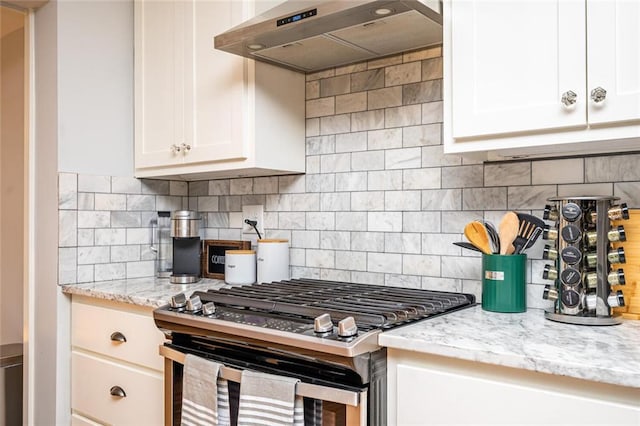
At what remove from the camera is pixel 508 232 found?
1.54m

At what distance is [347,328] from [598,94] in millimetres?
796

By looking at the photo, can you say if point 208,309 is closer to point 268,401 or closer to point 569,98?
point 268,401

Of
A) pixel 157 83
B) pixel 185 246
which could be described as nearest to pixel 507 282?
pixel 185 246

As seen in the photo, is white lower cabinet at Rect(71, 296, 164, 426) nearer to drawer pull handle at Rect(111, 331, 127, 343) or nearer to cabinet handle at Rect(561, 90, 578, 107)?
drawer pull handle at Rect(111, 331, 127, 343)

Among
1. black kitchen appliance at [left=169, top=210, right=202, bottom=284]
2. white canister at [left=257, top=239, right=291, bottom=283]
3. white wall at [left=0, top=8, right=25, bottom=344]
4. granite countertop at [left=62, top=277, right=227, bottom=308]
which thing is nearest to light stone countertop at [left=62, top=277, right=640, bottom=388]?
white canister at [left=257, top=239, right=291, bottom=283]

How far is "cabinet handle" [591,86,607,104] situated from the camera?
4.08 ft

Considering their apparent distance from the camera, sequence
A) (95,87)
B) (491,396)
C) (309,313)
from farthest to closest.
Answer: (95,87) < (309,313) < (491,396)

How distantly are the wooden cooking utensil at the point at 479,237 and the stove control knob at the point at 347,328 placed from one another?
54 centimetres

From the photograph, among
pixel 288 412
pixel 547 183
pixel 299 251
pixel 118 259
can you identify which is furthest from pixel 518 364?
pixel 118 259

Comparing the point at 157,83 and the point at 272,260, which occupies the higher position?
the point at 157,83

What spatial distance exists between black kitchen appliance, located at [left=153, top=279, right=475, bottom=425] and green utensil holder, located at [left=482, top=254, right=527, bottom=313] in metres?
0.13

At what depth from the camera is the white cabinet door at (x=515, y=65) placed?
130cm

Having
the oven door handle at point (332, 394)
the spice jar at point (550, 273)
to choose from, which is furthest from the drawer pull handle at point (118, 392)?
the spice jar at point (550, 273)

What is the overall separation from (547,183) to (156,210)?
1.76 metres
